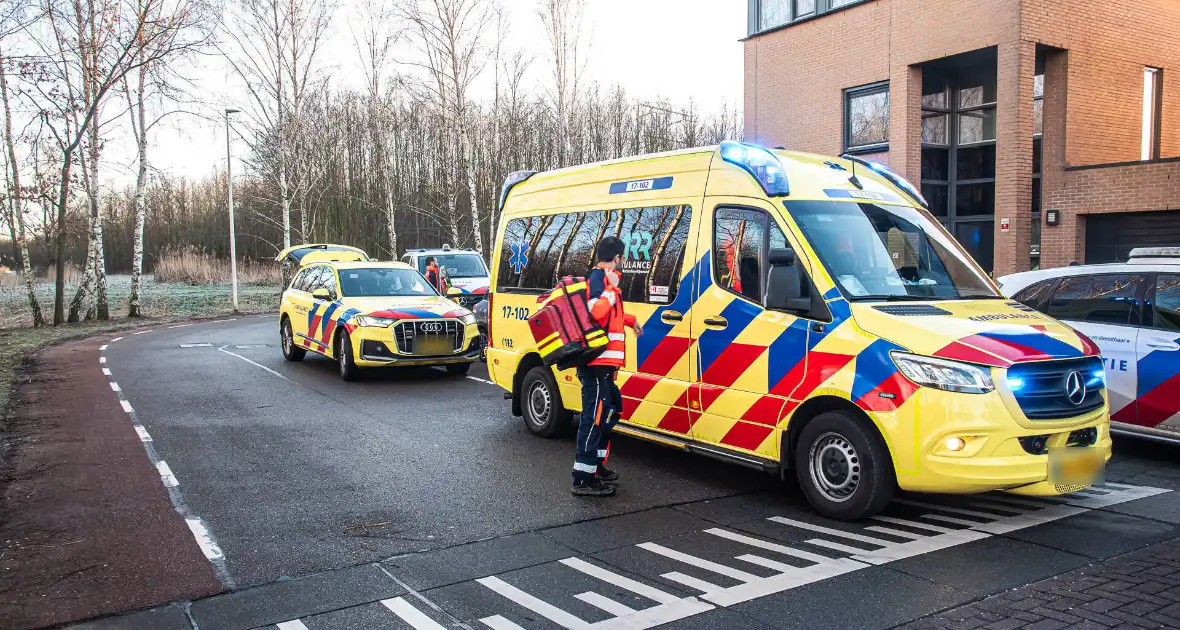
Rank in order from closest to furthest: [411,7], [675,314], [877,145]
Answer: [675,314]
[877,145]
[411,7]

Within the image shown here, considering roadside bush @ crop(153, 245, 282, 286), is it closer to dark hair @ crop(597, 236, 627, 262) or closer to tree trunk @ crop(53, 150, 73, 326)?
tree trunk @ crop(53, 150, 73, 326)

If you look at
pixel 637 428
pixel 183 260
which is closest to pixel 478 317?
pixel 637 428

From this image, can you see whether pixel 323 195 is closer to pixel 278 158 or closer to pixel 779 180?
pixel 278 158

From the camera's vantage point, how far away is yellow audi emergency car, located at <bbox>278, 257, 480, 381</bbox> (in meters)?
12.5

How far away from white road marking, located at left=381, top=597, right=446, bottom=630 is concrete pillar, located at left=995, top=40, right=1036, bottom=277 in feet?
52.5

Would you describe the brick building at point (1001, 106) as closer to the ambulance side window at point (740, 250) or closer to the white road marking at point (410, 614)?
the ambulance side window at point (740, 250)

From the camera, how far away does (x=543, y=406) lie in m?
8.73

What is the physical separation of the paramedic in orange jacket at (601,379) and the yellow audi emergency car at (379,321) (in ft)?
20.6

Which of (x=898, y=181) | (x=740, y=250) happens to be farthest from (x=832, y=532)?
(x=898, y=181)

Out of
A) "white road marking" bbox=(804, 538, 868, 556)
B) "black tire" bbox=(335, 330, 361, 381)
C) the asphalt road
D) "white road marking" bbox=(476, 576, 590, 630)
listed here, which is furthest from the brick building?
"white road marking" bbox=(476, 576, 590, 630)

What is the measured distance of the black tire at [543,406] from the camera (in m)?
8.51

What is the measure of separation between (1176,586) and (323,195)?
1862 inches

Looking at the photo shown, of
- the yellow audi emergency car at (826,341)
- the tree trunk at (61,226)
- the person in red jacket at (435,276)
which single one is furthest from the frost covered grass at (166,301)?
the yellow audi emergency car at (826,341)

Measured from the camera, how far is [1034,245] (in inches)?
737
